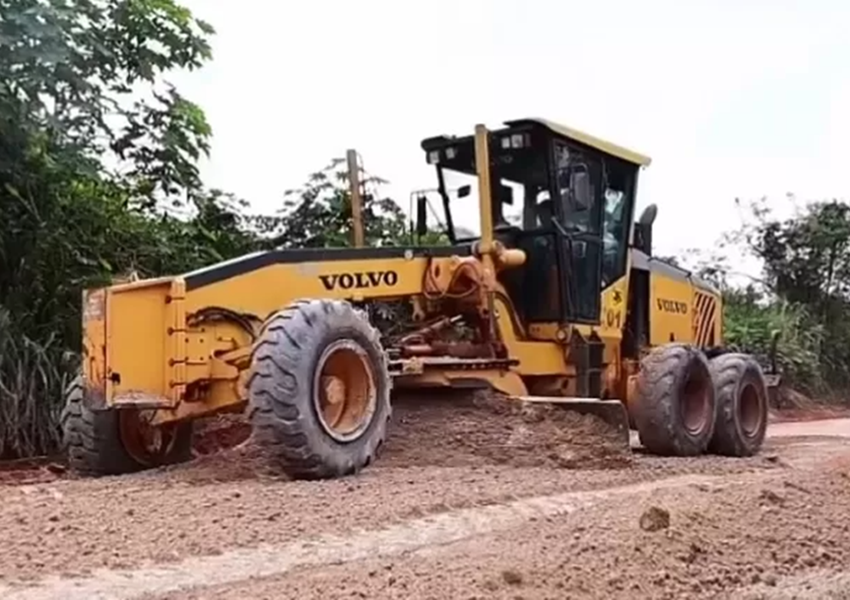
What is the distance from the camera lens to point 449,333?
9.29 meters

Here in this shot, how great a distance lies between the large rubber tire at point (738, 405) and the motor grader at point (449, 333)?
0.06 feet

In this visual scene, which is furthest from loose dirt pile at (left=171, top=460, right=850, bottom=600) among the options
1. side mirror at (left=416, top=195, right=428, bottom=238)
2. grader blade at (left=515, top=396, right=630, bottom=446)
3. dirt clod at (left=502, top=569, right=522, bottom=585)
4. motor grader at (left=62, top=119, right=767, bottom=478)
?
side mirror at (left=416, top=195, right=428, bottom=238)

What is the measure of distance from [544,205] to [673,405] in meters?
1.80

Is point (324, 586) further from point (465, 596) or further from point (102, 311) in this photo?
point (102, 311)

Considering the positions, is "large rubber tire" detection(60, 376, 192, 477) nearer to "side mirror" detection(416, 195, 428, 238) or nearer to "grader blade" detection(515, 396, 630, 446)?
"grader blade" detection(515, 396, 630, 446)

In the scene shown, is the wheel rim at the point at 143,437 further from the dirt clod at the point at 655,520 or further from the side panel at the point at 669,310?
the side panel at the point at 669,310

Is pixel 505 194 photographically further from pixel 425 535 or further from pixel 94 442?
pixel 425 535

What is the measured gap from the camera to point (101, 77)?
12.4 m

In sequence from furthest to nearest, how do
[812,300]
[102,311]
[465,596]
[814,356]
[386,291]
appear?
1. [812,300]
2. [814,356]
3. [386,291]
4. [102,311]
5. [465,596]

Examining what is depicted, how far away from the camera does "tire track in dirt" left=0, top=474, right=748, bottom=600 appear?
4.28 meters

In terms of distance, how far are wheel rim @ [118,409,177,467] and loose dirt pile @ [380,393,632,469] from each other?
56.7 inches

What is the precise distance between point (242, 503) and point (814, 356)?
757 inches

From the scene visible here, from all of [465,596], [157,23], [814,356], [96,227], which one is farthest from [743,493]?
[814,356]

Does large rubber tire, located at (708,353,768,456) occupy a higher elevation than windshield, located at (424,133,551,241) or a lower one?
lower
